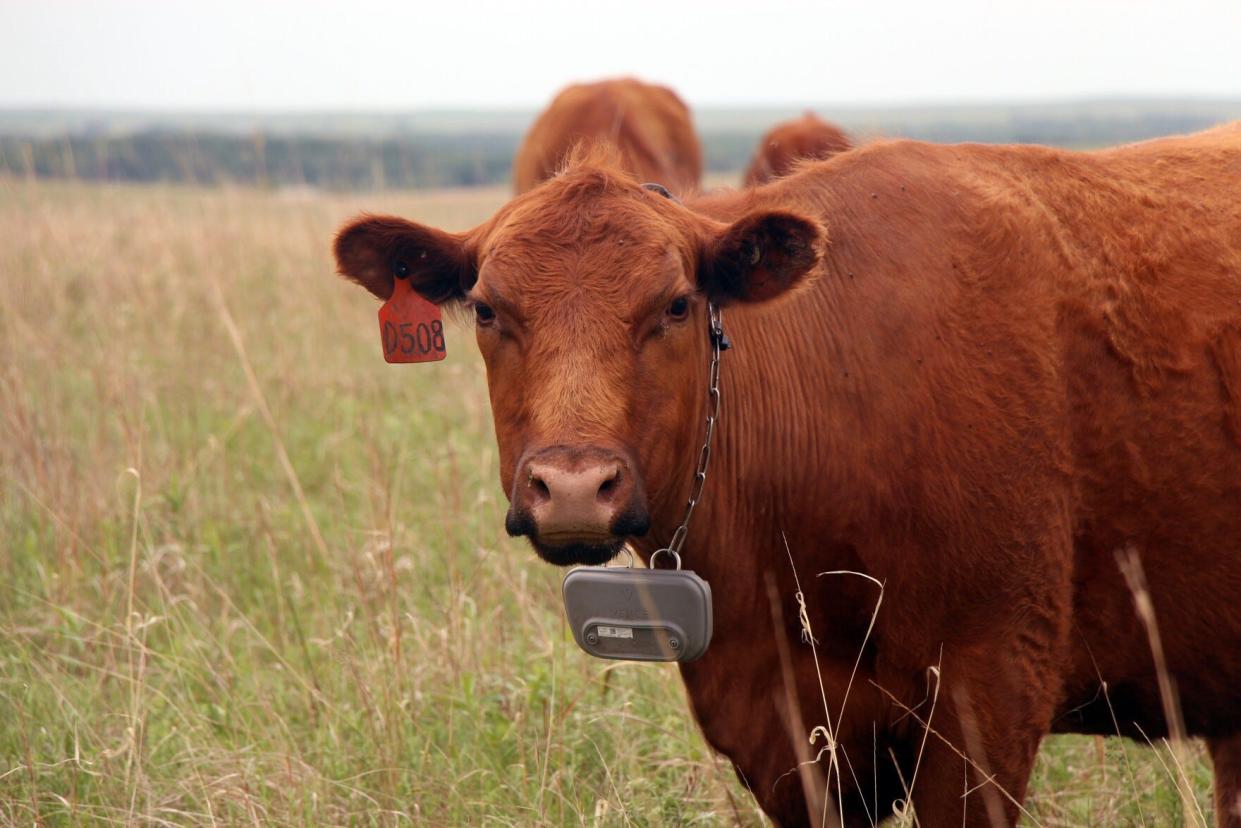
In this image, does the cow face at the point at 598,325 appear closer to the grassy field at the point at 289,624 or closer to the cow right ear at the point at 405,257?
the cow right ear at the point at 405,257

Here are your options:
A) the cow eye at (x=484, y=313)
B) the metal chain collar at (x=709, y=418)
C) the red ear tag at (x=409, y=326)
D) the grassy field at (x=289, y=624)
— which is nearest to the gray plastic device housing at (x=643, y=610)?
the metal chain collar at (x=709, y=418)

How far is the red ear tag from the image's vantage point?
3607 millimetres

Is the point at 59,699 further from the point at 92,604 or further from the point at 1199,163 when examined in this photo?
the point at 1199,163

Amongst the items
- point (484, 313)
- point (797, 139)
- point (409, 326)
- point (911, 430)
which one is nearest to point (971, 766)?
point (911, 430)

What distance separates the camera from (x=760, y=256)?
128 inches

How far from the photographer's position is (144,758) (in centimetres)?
401

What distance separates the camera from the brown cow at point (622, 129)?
1008 centimetres

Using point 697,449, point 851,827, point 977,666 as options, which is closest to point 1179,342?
point 977,666

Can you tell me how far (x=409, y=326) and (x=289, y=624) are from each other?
224 centimetres

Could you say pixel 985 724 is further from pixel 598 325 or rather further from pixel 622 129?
pixel 622 129

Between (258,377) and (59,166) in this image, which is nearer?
(258,377)

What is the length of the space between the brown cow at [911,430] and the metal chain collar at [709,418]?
0.04 meters

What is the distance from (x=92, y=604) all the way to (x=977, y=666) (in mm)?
3835

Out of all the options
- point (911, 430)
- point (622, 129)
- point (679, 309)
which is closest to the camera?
point (679, 309)
